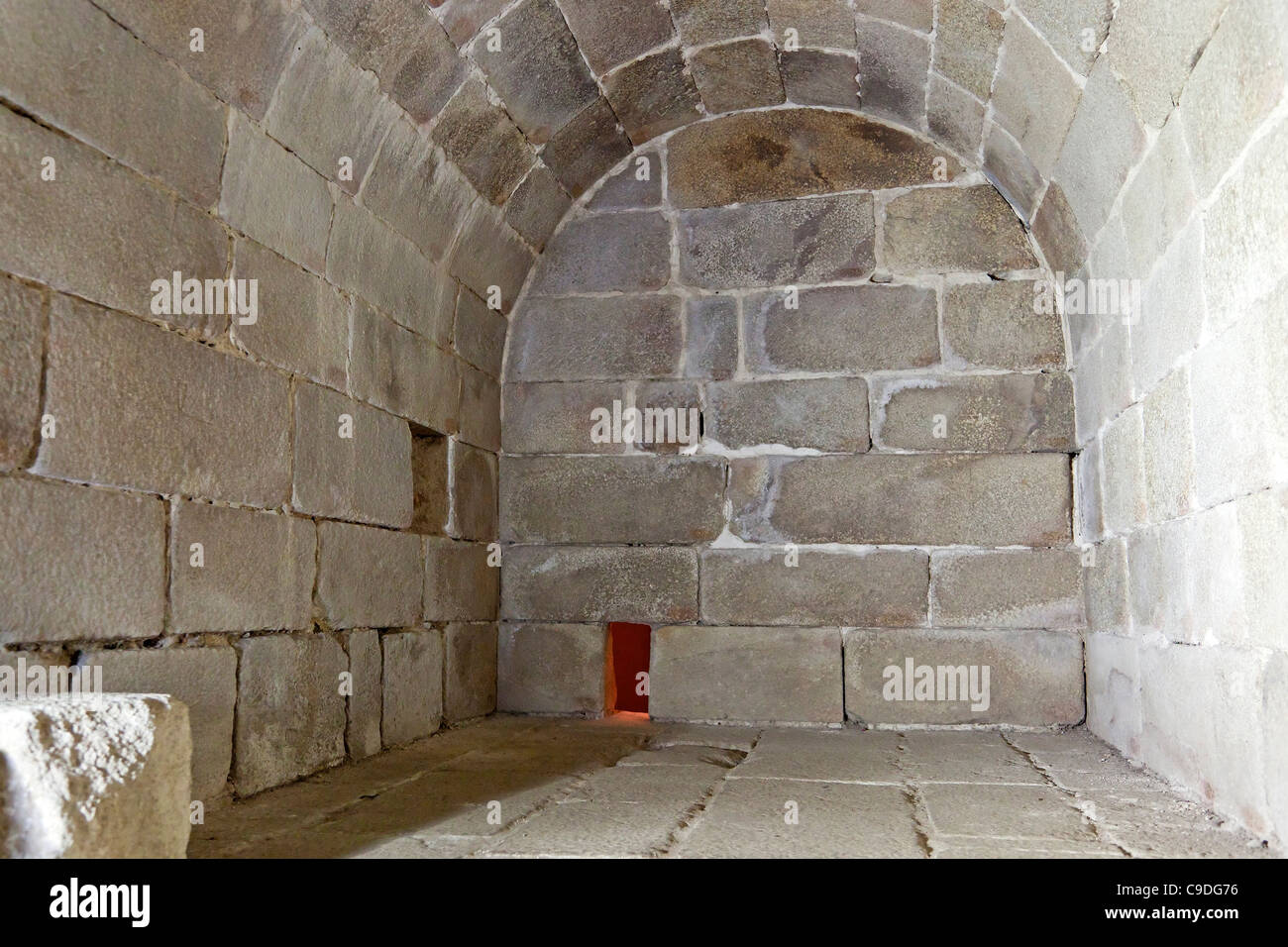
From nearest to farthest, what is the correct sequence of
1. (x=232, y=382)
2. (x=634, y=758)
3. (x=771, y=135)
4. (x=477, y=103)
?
(x=232, y=382) → (x=634, y=758) → (x=477, y=103) → (x=771, y=135)

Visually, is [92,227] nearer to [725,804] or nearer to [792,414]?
[725,804]

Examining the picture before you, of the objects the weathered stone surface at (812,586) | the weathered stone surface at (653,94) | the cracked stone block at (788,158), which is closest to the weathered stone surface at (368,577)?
the weathered stone surface at (812,586)

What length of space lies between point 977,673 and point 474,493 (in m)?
2.43

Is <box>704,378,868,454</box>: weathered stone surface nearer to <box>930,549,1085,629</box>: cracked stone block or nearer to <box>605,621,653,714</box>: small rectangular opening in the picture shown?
<box>930,549,1085,629</box>: cracked stone block

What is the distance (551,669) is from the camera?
16.8ft

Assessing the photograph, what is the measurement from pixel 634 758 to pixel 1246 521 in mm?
2214

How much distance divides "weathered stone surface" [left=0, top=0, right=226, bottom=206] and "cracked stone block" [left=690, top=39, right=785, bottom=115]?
2379 millimetres

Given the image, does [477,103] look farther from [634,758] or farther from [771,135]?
[634,758]

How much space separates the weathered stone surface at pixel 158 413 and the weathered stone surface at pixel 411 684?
1.02 m

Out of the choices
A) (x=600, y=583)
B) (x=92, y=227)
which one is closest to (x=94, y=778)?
(x=92, y=227)

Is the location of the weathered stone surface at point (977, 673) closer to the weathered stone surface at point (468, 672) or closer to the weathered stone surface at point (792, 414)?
the weathered stone surface at point (792, 414)

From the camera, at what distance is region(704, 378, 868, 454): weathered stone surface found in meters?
4.95

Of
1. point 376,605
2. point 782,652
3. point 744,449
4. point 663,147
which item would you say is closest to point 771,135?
point 663,147

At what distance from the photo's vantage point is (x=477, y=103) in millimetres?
4180
